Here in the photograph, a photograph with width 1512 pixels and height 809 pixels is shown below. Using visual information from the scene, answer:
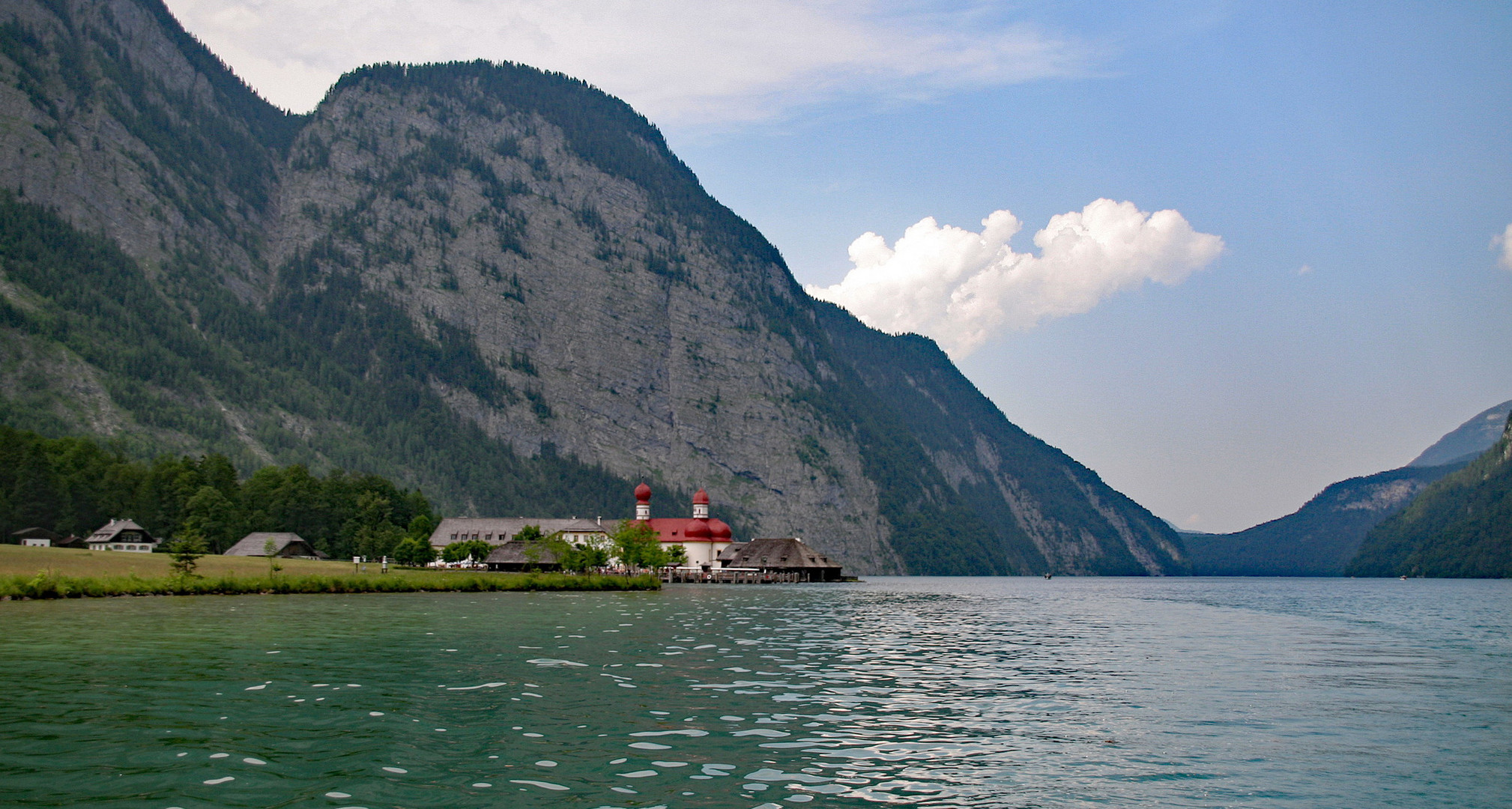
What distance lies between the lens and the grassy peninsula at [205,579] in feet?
265

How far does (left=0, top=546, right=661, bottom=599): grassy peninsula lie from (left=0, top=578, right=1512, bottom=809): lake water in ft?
80.3

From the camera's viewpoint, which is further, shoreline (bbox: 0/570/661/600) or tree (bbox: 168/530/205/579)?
tree (bbox: 168/530/205/579)

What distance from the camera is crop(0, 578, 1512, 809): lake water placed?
802 inches

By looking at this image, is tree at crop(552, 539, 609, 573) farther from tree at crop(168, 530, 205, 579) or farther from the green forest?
tree at crop(168, 530, 205, 579)

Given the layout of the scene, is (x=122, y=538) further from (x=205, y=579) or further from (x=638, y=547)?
(x=638, y=547)

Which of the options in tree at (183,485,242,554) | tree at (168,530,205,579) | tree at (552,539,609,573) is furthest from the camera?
tree at (552,539,609,573)

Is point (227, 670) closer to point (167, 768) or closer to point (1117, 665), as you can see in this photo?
point (167, 768)

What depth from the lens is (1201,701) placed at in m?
34.2

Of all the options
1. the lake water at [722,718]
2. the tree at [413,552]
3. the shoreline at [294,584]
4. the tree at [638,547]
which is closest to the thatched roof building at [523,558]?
the tree at [413,552]

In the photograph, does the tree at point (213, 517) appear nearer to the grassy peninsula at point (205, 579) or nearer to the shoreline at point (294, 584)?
the grassy peninsula at point (205, 579)

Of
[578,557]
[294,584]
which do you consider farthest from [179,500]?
[294,584]

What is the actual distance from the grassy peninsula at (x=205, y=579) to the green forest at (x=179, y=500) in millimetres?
22661

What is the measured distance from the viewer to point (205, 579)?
94.9 metres

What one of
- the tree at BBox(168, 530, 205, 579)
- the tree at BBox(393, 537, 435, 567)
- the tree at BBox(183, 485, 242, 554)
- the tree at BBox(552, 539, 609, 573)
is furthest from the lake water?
the tree at BBox(393, 537, 435, 567)
